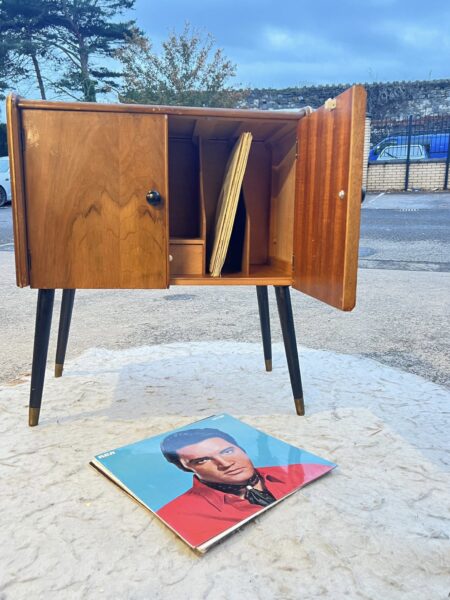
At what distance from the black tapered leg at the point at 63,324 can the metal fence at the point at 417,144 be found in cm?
1110

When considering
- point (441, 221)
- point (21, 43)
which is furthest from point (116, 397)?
point (21, 43)

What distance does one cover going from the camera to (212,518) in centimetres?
89

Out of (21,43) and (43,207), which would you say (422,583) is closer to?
(43,207)

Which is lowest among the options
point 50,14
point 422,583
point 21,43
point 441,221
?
point 422,583

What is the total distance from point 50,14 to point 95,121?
1814 centimetres

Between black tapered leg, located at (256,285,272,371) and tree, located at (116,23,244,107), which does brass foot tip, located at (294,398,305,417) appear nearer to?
black tapered leg, located at (256,285,272,371)

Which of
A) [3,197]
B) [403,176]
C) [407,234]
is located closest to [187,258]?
[407,234]

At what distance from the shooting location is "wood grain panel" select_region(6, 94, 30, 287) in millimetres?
1072

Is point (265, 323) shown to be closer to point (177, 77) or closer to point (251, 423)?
point (251, 423)

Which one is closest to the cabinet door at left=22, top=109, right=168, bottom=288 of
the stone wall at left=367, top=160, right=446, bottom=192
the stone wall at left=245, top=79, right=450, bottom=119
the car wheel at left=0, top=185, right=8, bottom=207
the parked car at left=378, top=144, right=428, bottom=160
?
the car wheel at left=0, top=185, right=8, bottom=207

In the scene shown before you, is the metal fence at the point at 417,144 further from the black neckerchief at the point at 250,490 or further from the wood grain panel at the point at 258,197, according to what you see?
the black neckerchief at the point at 250,490

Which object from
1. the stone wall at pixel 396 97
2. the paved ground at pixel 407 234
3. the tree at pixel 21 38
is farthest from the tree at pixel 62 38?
the paved ground at pixel 407 234

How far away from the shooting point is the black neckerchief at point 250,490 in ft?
3.11

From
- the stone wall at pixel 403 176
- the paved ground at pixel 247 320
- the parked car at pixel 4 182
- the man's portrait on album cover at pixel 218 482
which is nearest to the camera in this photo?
the man's portrait on album cover at pixel 218 482
